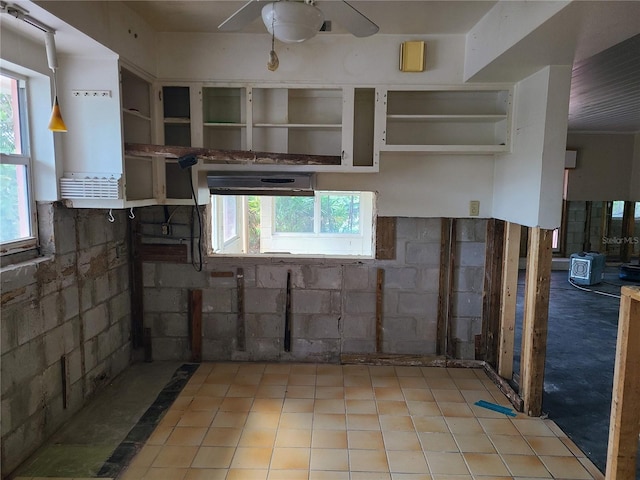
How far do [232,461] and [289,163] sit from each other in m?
2.13

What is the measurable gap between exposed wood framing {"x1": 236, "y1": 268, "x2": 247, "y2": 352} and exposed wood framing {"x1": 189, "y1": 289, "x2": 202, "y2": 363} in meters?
0.36

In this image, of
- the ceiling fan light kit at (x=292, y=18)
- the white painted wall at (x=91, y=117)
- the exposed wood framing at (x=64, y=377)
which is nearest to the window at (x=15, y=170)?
the white painted wall at (x=91, y=117)

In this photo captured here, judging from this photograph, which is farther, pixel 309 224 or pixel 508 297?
pixel 309 224

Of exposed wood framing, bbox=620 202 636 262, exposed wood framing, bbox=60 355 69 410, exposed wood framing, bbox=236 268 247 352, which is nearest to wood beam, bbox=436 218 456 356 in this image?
exposed wood framing, bbox=236 268 247 352

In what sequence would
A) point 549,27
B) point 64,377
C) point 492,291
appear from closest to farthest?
point 549,27, point 64,377, point 492,291

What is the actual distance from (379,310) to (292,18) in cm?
276

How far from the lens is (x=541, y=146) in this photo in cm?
286

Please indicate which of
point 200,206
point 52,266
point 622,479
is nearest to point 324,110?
point 200,206

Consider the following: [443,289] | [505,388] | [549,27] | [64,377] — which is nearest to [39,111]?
[64,377]

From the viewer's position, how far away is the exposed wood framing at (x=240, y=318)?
3926 mm

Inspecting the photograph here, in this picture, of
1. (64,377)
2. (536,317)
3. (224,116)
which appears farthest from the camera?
(224,116)

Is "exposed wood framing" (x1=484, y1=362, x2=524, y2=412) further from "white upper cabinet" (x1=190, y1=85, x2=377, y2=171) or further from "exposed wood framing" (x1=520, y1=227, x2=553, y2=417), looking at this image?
"white upper cabinet" (x1=190, y1=85, x2=377, y2=171)

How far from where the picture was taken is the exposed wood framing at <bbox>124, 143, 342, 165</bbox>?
294 cm

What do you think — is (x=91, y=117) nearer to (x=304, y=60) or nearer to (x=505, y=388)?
(x=304, y=60)
